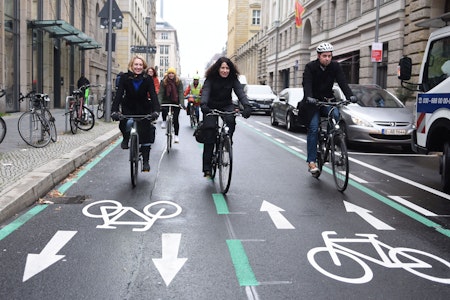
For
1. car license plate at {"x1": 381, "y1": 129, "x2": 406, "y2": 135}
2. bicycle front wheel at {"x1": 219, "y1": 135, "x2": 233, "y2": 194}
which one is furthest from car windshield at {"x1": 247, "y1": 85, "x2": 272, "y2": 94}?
bicycle front wheel at {"x1": 219, "y1": 135, "x2": 233, "y2": 194}

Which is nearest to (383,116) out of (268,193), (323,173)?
(323,173)

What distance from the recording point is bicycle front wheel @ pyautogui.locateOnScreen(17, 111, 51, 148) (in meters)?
10.6

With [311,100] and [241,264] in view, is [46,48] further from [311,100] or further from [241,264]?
[241,264]

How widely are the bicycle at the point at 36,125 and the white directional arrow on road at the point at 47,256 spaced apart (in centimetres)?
608

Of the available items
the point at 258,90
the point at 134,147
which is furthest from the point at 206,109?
the point at 258,90

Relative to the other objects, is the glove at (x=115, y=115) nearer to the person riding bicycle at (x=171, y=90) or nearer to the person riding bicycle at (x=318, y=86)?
Answer: the person riding bicycle at (x=318, y=86)

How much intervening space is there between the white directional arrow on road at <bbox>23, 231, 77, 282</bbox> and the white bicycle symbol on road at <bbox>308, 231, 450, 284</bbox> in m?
2.05

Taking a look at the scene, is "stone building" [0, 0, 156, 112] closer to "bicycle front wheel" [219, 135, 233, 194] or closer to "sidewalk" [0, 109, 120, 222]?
"sidewalk" [0, 109, 120, 222]

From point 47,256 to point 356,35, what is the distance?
2883cm

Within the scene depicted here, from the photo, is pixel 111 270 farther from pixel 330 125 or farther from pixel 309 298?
pixel 330 125

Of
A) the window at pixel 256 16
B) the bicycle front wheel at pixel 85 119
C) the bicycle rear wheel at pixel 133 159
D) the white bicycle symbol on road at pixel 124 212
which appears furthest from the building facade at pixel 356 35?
the window at pixel 256 16

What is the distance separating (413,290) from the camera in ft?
12.1

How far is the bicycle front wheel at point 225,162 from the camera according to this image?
6.87 metres

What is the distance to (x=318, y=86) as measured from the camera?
26.3 feet
